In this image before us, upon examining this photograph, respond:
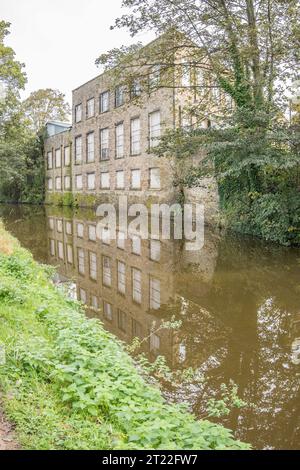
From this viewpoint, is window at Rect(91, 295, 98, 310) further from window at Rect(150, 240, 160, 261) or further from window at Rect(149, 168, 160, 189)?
window at Rect(149, 168, 160, 189)

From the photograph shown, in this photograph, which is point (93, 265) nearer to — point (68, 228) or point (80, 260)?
point (80, 260)

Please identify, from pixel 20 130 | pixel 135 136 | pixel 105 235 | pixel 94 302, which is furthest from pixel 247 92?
Result: pixel 20 130

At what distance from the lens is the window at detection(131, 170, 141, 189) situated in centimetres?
2345

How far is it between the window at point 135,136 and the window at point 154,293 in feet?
53.8

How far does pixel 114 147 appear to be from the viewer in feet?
85.5

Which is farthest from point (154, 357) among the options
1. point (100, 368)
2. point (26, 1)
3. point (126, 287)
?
point (26, 1)

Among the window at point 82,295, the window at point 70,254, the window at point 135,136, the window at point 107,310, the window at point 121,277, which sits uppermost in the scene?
the window at point 135,136

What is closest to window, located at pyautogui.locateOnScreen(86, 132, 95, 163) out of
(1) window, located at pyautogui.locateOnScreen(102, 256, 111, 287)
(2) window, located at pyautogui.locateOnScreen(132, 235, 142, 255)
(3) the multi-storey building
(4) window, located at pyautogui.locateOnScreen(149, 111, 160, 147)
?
(3) the multi-storey building

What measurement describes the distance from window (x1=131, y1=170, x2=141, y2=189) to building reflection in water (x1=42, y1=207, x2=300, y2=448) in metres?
11.4

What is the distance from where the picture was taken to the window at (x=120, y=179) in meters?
25.3

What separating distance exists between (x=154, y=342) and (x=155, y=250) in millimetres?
6804

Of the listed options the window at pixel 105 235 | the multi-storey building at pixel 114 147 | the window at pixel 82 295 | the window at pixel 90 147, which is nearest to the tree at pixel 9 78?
the multi-storey building at pixel 114 147

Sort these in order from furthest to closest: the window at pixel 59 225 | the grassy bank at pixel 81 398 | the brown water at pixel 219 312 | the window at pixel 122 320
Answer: the window at pixel 59 225, the window at pixel 122 320, the brown water at pixel 219 312, the grassy bank at pixel 81 398

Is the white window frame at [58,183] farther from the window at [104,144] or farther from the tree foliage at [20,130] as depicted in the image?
the window at [104,144]
